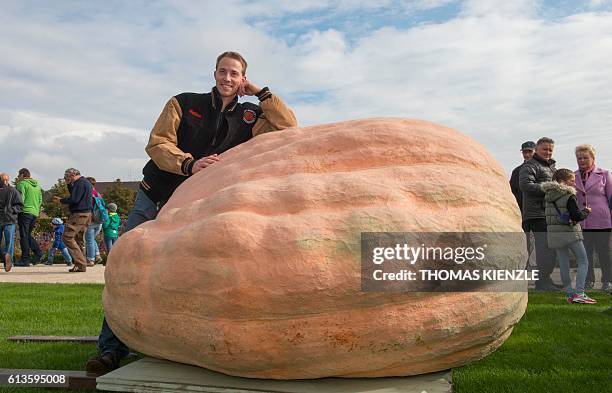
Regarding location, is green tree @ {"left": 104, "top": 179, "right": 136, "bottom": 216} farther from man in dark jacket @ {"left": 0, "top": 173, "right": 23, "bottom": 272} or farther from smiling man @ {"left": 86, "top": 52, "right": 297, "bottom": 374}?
smiling man @ {"left": 86, "top": 52, "right": 297, "bottom": 374}

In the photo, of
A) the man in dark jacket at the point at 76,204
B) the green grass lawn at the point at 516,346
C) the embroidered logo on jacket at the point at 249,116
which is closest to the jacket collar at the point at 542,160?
the green grass lawn at the point at 516,346

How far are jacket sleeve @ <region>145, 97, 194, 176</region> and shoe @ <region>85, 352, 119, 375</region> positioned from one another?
124 centimetres

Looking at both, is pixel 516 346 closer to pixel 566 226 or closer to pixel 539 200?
pixel 566 226

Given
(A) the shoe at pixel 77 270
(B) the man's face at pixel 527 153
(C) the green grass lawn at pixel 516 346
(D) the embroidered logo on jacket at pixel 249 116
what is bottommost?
(C) the green grass lawn at pixel 516 346

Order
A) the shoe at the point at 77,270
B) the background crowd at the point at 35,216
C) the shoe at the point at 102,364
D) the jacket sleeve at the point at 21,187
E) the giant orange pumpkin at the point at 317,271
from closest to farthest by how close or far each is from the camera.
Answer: the giant orange pumpkin at the point at 317,271, the shoe at the point at 102,364, the background crowd at the point at 35,216, the shoe at the point at 77,270, the jacket sleeve at the point at 21,187

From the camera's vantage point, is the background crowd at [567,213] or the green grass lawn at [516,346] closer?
the green grass lawn at [516,346]

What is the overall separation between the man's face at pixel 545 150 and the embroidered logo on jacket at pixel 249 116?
16.5 ft

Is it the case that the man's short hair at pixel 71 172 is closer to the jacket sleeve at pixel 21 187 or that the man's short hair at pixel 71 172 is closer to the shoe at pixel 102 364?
the jacket sleeve at pixel 21 187

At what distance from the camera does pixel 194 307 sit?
2.62m

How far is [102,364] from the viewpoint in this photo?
136 inches

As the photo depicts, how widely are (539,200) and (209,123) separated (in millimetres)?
5562

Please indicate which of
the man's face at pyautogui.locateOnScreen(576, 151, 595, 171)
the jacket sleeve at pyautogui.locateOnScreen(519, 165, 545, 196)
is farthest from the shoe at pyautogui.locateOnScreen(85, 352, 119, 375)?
the man's face at pyautogui.locateOnScreen(576, 151, 595, 171)

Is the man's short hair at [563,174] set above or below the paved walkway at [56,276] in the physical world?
above

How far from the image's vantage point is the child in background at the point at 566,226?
22.2ft
